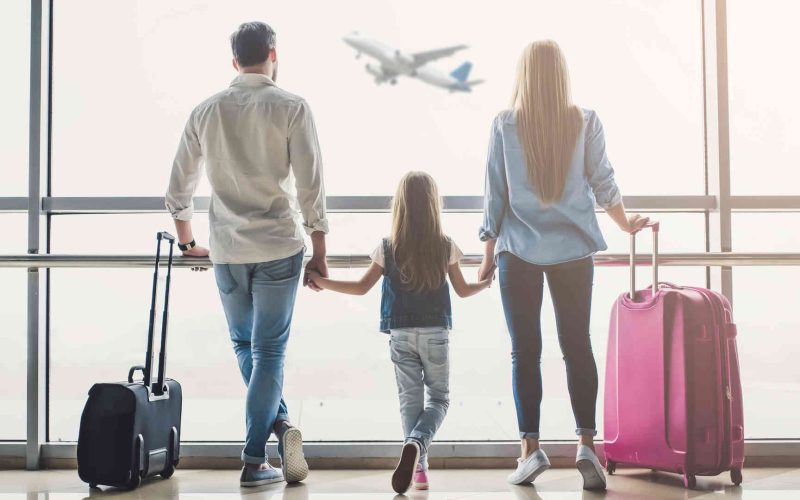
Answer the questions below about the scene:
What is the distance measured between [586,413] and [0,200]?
2.09 metres

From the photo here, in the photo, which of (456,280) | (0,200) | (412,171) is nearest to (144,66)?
(0,200)

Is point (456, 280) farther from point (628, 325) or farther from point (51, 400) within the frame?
point (51, 400)

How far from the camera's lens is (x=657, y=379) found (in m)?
2.05

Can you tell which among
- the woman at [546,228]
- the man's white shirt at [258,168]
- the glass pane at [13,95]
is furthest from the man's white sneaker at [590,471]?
the glass pane at [13,95]

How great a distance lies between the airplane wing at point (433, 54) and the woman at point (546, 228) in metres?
18.8

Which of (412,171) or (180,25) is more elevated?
(180,25)

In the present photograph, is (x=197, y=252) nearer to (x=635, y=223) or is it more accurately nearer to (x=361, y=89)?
(x=361, y=89)

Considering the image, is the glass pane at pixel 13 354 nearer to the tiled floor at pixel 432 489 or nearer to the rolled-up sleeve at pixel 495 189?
the tiled floor at pixel 432 489

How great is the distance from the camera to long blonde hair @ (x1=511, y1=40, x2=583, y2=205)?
2010 mm

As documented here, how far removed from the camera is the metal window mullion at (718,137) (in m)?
2.47

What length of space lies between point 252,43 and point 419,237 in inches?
29.4

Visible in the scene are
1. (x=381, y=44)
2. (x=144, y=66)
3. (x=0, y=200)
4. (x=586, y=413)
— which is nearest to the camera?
(x=586, y=413)

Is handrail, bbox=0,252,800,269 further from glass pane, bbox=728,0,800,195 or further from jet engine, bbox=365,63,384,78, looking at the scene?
jet engine, bbox=365,63,384,78

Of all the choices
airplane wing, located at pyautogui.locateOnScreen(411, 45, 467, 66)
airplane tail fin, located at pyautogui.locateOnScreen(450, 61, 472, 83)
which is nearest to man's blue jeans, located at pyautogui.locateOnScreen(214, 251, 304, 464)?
airplane wing, located at pyautogui.locateOnScreen(411, 45, 467, 66)
